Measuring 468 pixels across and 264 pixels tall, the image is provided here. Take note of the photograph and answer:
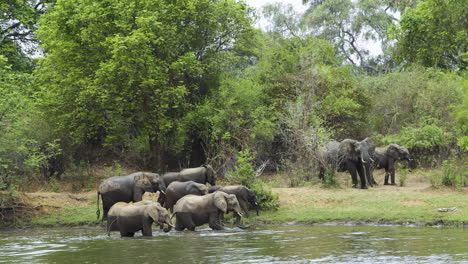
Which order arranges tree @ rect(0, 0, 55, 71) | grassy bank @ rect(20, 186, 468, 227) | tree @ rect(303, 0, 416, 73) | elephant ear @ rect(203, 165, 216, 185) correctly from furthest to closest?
1. tree @ rect(303, 0, 416, 73)
2. tree @ rect(0, 0, 55, 71)
3. elephant ear @ rect(203, 165, 216, 185)
4. grassy bank @ rect(20, 186, 468, 227)

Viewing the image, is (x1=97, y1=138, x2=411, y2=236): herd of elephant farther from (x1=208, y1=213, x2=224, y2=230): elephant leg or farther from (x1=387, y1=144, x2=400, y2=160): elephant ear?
(x1=387, y1=144, x2=400, y2=160): elephant ear

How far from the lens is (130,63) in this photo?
29.4 meters

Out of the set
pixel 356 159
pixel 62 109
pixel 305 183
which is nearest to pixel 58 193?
pixel 62 109

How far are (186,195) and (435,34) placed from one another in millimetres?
28833

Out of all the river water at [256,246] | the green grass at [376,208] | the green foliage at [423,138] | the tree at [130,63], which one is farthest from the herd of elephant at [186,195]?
the tree at [130,63]

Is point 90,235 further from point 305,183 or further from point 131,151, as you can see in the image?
point 131,151

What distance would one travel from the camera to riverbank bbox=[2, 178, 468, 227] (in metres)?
20.4

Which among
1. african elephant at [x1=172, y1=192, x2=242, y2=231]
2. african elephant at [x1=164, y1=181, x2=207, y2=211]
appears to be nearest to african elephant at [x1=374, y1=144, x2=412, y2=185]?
african elephant at [x1=164, y1=181, x2=207, y2=211]

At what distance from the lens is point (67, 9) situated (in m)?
32.2

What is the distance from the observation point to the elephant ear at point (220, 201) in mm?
19881

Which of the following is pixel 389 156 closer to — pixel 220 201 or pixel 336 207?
pixel 336 207

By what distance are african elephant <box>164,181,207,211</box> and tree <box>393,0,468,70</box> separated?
2567cm

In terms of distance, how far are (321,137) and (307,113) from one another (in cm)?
273

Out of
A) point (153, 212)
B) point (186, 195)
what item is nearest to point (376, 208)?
point (186, 195)
